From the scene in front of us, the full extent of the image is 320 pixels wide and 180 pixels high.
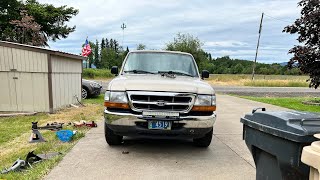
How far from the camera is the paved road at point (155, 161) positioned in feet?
14.8

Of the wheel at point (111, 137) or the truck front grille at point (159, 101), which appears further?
the wheel at point (111, 137)

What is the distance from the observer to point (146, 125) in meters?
5.07

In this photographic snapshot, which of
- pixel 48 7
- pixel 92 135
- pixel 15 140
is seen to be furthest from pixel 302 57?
pixel 48 7

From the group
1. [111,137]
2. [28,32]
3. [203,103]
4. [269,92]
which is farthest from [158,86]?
[28,32]

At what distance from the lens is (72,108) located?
12.0 m

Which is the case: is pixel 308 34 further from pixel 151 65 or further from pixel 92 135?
pixel 92 135

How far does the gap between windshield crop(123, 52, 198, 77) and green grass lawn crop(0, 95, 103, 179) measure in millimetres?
1919

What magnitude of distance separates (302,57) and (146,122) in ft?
32.9

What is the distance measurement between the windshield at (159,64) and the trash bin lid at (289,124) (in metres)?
3.64

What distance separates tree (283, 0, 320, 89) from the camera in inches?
503

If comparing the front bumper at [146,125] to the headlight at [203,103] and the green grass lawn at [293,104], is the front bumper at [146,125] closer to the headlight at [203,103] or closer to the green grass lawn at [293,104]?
the headlight at [203,103]

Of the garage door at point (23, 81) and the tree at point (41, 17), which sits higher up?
the tree at point (41, 17)

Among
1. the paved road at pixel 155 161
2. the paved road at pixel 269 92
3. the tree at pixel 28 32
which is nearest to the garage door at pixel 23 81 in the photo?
the paved road at pixel 155 161

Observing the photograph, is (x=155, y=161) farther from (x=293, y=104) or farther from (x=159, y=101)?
(x=293, y=104)
